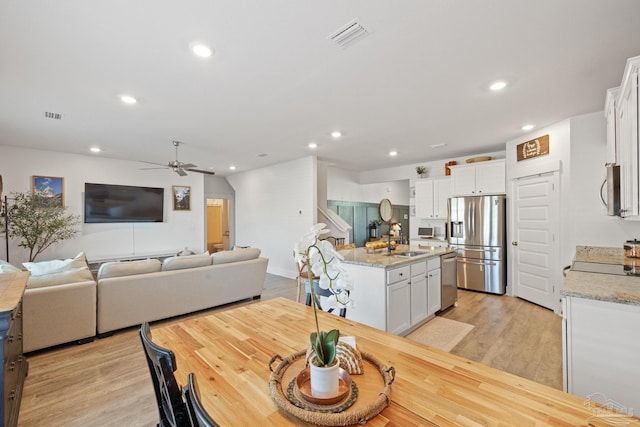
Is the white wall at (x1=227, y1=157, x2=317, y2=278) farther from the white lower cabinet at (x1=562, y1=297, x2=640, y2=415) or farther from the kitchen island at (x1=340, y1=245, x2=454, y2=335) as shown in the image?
the white lower cabinet at (x1=562, y1=297, x2=640, y2=415)

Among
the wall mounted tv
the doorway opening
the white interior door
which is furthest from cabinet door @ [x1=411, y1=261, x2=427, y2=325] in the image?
the doorway opening

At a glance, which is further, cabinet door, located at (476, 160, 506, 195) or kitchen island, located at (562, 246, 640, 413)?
cabinet door, located at (476, 160, 506, 195)

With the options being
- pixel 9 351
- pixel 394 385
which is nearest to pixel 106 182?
pixel 9 351

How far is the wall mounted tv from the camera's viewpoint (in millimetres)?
5852

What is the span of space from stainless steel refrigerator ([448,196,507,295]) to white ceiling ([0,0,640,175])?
1354mm

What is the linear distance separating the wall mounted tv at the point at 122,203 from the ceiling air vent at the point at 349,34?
20.4ft

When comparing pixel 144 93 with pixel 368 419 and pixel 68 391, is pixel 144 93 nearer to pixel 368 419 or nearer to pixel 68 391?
pixel 68 391

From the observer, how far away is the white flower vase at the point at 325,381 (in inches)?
34.6

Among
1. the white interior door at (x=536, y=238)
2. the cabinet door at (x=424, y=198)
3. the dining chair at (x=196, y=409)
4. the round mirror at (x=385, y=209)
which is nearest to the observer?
the dining chair at (x=196, y=409)

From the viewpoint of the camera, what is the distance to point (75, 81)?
2.62 meters

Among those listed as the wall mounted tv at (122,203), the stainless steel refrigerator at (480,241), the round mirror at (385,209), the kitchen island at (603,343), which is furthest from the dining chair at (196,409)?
the round mirror at (385,209)

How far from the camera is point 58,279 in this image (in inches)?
114

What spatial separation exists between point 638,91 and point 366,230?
6.73 meters

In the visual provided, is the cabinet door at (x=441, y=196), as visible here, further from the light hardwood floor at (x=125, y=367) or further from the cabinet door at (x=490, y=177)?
the light hardwood floor at (x=125, y=367)
